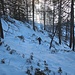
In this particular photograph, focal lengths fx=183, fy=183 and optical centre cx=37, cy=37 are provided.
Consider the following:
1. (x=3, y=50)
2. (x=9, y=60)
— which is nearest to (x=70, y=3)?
(x=3, y=50)

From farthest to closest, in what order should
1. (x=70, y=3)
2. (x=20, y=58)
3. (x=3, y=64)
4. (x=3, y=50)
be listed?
(x=70, y=3)
(x=3, y=50)
(x=20, y=58)
(x=3, y=64)

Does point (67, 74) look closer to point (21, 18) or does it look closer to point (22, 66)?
point (22, 66)

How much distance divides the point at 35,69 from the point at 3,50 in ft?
10.1

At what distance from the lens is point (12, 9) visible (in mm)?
37281

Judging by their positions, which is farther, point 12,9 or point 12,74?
point 12,9

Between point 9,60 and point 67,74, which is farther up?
point 9,60

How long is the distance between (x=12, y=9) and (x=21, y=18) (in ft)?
8.53

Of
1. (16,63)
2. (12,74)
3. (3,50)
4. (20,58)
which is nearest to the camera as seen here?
(12,74)

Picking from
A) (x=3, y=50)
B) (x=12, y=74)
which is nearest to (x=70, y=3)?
(x=3, y=50)

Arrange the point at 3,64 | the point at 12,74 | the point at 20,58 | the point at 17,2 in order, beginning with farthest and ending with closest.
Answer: the point at 17,2 < the point at 20,58 < the point at 3,64 < the point at 12,74

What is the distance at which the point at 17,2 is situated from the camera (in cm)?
3722

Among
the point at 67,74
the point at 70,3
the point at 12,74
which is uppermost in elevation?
the point at 70,3

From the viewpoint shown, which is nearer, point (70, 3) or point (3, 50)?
point (3, 50)

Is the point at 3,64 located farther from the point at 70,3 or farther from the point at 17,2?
the point at 17,2
